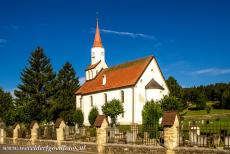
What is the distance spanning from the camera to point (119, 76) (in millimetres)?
50781

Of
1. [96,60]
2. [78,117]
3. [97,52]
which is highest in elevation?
[97,52]

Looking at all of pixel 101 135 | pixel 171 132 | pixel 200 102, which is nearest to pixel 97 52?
pixel 200 102

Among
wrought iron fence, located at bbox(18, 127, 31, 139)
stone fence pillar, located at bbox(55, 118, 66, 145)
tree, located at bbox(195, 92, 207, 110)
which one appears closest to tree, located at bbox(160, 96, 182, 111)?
wrought iron fence, located at bbox(18, 127, 31, 139)

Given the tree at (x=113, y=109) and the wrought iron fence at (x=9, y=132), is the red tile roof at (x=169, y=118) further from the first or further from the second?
the tree at (x=113, y=109)

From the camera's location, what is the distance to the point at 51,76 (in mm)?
55219

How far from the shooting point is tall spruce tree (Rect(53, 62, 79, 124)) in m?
55.1

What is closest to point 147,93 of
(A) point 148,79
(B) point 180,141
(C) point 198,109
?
(A) point 148,79

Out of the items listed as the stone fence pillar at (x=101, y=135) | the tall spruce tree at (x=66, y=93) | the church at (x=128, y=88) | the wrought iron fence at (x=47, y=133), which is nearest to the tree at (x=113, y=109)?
the church at (x=128, y=88)

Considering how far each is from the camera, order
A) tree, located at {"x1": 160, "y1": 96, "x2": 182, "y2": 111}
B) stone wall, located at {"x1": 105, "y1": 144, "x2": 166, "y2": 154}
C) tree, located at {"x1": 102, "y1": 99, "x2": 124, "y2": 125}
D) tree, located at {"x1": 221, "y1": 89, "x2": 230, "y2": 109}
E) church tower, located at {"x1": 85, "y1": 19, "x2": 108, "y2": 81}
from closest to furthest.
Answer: stone wall, located at {"x1": 105, "y1": 144, "x2": 166, "y2": 154} < tree, located at {"x1": 160, "y1": 96, "x2": 182, "y2": 111} < tree, located at {"x1": 102, "y1": 99, "x2": 124, "y2": 125} < church tower, located at {"x1": 85, "y1": 19, "x2": 108, "y2": 81} < tree, located at {"x1": 221, "y1": 89, "x2": 230, "y2": 109}

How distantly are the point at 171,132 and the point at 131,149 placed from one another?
3.10 m

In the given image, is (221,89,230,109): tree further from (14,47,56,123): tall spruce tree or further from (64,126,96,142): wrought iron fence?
(64,126,96,142): wrought iron fence

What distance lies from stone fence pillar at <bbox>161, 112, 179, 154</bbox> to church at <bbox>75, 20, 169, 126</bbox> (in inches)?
1095

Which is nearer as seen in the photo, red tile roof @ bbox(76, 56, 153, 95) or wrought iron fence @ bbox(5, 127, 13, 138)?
wrought iron fence @ bbox(5, 127, 13, 138)

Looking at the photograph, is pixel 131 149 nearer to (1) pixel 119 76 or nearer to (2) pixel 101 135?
(2) pixel 101 135
